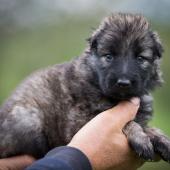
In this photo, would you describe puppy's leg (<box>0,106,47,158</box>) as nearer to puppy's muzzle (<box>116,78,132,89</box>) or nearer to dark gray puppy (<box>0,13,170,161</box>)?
dark gray puppy (<box>0,13,170,161</box>)

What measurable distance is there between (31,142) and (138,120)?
2.36 ft

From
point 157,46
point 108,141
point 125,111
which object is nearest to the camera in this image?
point 108,141

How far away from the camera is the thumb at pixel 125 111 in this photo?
566cm

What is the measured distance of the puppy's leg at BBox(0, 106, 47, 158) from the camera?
590 cm

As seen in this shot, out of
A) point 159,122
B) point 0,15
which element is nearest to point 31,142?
point 159,122

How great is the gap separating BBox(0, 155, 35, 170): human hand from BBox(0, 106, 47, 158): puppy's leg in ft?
0.12

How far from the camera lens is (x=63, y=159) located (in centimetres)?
491

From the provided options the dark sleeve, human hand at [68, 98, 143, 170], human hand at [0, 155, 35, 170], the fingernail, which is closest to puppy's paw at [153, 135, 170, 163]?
human hand at [68, 98, 143, 170]

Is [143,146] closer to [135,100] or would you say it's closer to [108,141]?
[108,141]

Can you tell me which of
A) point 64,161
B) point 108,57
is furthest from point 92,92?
point 64,161

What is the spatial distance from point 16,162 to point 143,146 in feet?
2.98

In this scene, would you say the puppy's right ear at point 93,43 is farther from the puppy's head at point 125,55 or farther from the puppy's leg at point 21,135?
the puppy's leg at point 21,135

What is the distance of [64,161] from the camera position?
4.89 meters

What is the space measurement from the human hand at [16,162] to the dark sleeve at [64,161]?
81cm
